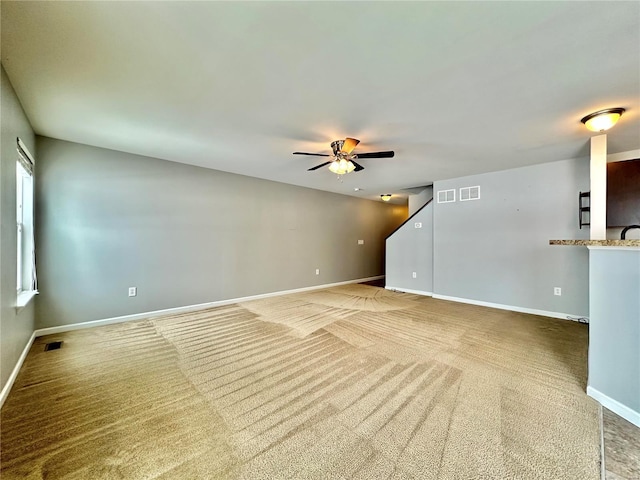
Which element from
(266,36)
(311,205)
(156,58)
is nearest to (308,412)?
(266,36)

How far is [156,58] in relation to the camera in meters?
1.76

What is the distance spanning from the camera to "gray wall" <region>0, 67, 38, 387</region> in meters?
1.93

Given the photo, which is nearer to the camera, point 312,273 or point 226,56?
point 226,56

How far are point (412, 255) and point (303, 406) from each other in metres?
4.80

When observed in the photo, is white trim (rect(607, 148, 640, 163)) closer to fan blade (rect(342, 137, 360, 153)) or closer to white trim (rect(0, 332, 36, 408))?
fan blade (rect(342, 137, 360, 153))

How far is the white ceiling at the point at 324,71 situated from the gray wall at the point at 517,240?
970 mm

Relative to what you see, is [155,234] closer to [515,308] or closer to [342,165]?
[342,165]

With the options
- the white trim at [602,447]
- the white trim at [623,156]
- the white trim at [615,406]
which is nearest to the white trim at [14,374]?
the white trim at [602,447]

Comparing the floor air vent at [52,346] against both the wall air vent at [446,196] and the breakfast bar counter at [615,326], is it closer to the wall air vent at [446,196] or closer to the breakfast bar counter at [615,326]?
the breakfast bar counter at [615,326]

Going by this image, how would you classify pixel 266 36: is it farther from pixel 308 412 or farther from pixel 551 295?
pixel 551 295

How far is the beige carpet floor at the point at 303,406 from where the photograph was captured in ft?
4.51

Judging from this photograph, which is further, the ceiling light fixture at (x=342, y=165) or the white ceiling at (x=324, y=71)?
the ceiling light fixture at (x=342, y=165)

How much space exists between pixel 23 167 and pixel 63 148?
32.2 inches

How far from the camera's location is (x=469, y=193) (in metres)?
4.94
